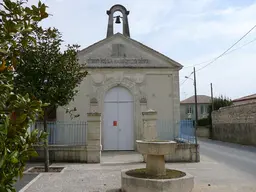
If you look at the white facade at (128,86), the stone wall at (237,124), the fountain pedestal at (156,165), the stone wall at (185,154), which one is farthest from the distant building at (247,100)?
the fountain pedestal at (156,165)

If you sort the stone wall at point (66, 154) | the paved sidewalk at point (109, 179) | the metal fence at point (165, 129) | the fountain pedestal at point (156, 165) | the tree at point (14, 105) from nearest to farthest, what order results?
the tree at point (14, 105) < the fountain pedestal at point (156, 165) < the paved sidewalk at point (109, 179) < the stone wall at point (66, 154) < the metal fence at point (165, 129)

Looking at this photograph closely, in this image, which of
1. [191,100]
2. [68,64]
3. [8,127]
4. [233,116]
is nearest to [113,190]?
[68,64]

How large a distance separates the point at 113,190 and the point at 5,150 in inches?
243

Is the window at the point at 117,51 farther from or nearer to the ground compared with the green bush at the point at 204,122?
farther from the ground

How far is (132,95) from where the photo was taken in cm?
1661

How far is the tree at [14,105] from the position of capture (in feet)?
6.33

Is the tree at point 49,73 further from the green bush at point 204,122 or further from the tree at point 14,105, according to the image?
the green bush at point 204,122

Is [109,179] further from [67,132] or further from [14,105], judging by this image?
[14,105]

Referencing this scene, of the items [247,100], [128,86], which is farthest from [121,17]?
[247,100]

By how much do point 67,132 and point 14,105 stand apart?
13.2 metres

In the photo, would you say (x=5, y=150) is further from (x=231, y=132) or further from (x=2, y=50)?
(x=231, y=132)

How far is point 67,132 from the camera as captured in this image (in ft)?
49.1

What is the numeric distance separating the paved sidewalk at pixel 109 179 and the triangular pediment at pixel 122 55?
6733 millimetres

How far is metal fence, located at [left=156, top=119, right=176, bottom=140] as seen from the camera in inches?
619
